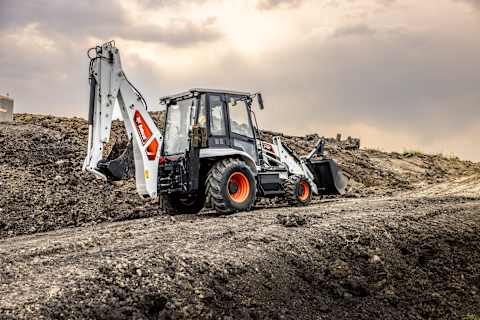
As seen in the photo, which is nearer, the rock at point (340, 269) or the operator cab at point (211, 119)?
the rock at point (340, 269)

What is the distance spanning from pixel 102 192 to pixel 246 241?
7694 mm

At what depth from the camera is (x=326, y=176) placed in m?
14.0

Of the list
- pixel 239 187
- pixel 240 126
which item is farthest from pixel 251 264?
pixel 240 126

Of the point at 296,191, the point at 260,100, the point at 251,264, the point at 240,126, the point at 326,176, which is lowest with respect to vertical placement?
the point at 251,264

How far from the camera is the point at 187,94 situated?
11094 millimetres

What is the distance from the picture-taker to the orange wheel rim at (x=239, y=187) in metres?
10.8

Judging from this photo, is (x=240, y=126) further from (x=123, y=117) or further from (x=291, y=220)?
(x=291, y=220)

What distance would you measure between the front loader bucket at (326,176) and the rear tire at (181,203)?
11.4 feet

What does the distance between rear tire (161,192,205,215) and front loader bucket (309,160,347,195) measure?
3.46 metres

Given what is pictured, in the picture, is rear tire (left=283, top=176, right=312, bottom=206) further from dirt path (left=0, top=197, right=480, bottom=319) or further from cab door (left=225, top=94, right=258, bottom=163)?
dirt path (left=0, top=197, right=480, bottom=319)

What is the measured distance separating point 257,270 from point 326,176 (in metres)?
7.78

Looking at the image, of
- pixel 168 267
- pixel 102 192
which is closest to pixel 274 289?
pixel 168 267

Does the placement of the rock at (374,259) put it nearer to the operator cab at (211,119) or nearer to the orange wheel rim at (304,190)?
the operator cab at (211,119)

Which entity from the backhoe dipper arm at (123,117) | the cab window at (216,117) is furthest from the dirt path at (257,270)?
the cab window at (216,117)
